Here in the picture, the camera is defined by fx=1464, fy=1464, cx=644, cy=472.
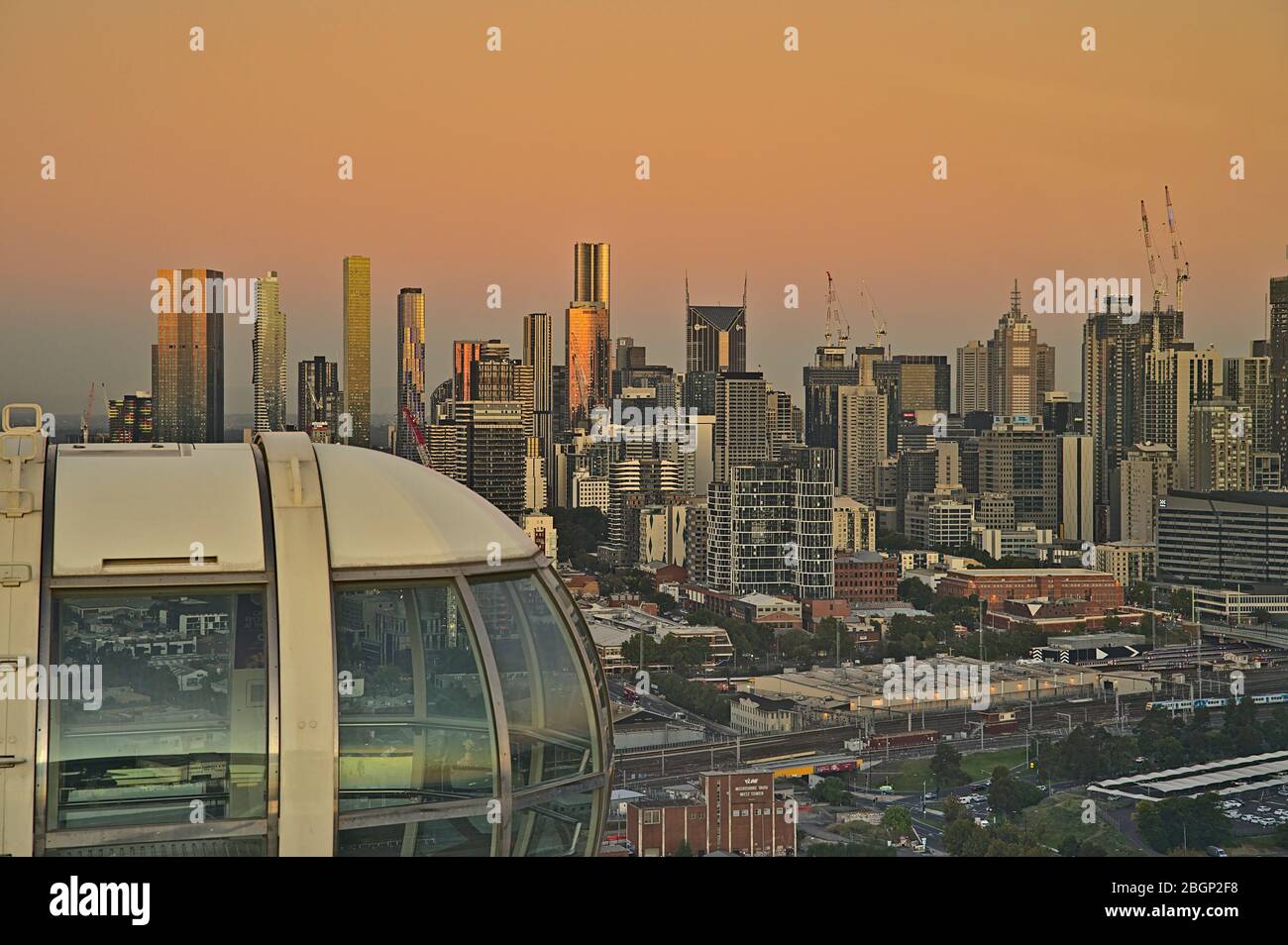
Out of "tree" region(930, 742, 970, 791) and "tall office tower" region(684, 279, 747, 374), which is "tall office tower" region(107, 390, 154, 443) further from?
"tall office tower" region(684, 279, 747, 374)

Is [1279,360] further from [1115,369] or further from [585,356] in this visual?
[585,356]

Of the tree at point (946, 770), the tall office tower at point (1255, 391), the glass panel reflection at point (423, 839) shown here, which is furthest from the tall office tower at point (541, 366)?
the glass panel reflection at point (423, 839)

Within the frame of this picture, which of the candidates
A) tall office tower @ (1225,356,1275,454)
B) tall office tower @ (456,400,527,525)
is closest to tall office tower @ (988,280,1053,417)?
tall office tower @ (1225,356,1275,454)

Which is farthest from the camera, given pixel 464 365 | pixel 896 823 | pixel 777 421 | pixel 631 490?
pixel 777 421

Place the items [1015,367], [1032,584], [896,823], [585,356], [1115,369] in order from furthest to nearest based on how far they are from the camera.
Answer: [1015,367] → [1115,369] → [585,356] → [1032,584] → [896,823]

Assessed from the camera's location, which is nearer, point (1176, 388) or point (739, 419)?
point (739, 419)

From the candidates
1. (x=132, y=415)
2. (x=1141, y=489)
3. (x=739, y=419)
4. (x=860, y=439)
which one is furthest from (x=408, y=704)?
(x=860, y=439)
